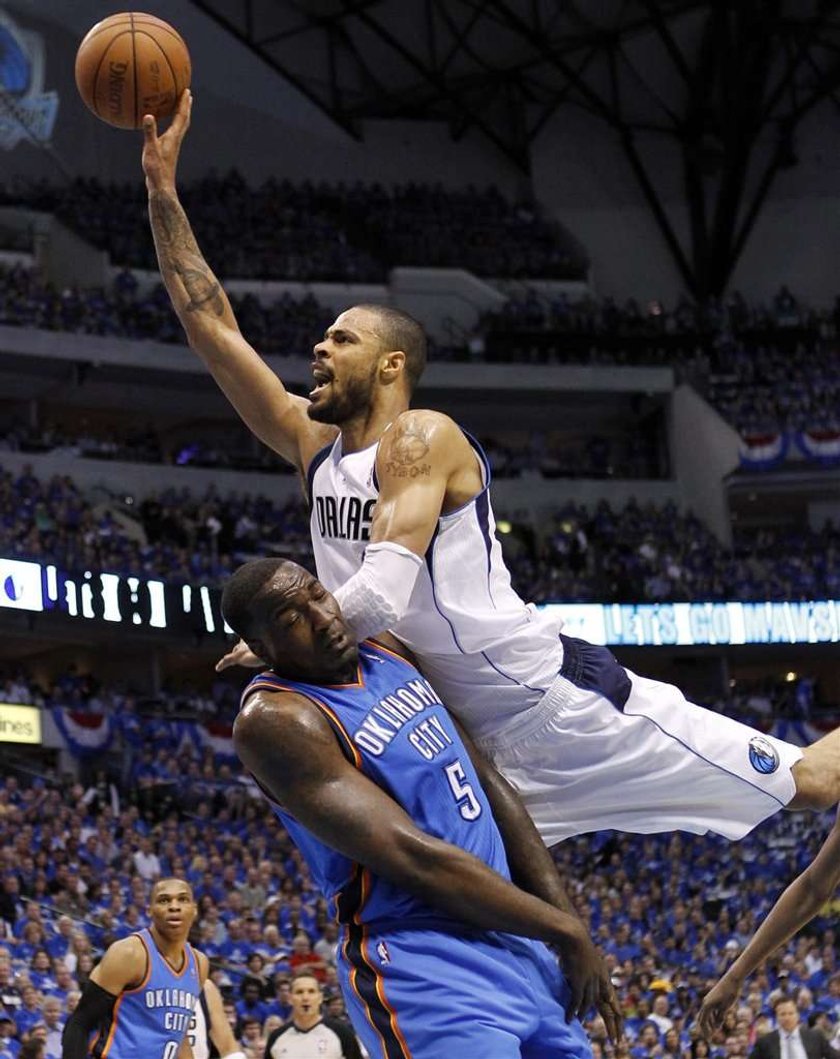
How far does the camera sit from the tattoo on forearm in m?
5.41

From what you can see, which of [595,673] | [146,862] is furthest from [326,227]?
[595,673]

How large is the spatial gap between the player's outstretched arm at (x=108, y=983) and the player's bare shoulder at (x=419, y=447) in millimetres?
3592

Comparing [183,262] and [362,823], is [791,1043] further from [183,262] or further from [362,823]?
[362,823]

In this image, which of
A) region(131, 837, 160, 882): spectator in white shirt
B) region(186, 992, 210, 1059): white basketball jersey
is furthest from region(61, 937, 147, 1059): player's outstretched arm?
region(131, 837, 160, 882): spectator in white shirt

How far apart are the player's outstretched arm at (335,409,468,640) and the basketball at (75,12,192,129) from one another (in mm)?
1734

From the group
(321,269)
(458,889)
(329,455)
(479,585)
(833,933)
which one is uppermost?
(321,269)

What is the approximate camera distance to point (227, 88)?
36500 millimetres

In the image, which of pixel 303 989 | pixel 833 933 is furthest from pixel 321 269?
pixel 303 989

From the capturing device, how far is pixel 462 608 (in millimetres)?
4617

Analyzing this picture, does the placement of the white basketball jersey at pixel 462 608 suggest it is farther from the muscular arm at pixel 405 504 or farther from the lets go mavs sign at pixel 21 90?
the lets go mavs sign at pixel 21 90

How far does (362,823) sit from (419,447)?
1114mm

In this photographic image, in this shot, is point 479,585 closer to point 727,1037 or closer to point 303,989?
point 303,989

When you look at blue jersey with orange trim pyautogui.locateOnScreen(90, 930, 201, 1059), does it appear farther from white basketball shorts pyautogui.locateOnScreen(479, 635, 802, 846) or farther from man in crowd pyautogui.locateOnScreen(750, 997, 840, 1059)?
man in crowd pyautogui.locateOnScreen(750, 997, 840, 1059)

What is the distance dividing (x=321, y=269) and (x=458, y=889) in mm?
31236
